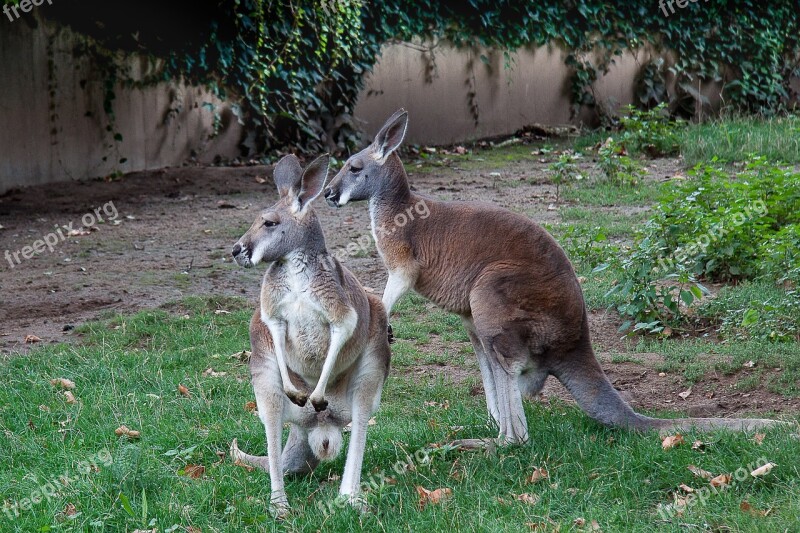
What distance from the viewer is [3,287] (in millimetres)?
A: 6816

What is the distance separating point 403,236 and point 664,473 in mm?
1813

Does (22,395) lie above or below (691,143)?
below

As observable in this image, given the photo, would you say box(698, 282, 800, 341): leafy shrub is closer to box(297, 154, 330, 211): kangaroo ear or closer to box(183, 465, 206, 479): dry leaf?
box(297, 154, 330, 211): kangaroo ear

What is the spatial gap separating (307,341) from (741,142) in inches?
301

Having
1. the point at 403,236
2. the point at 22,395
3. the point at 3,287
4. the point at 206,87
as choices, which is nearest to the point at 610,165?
the point at 206,87

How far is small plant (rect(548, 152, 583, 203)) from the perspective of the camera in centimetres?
909

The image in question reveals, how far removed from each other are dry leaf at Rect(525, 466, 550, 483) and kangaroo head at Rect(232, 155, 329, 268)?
1.21m

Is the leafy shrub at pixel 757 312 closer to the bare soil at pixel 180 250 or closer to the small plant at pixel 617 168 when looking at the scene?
the bare soil at pixel 180 250

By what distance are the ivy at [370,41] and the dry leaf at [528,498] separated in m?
7.30

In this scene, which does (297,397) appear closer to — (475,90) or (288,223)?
(288,223)

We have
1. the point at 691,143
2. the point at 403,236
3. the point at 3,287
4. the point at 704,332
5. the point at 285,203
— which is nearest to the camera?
the point at 285,203

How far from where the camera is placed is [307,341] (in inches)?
147

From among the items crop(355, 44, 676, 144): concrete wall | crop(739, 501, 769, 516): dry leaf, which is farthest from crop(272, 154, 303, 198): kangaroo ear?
crop(355, 44, 676, 144): concrete wall

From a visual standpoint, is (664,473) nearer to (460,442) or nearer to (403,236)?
(460,442)
